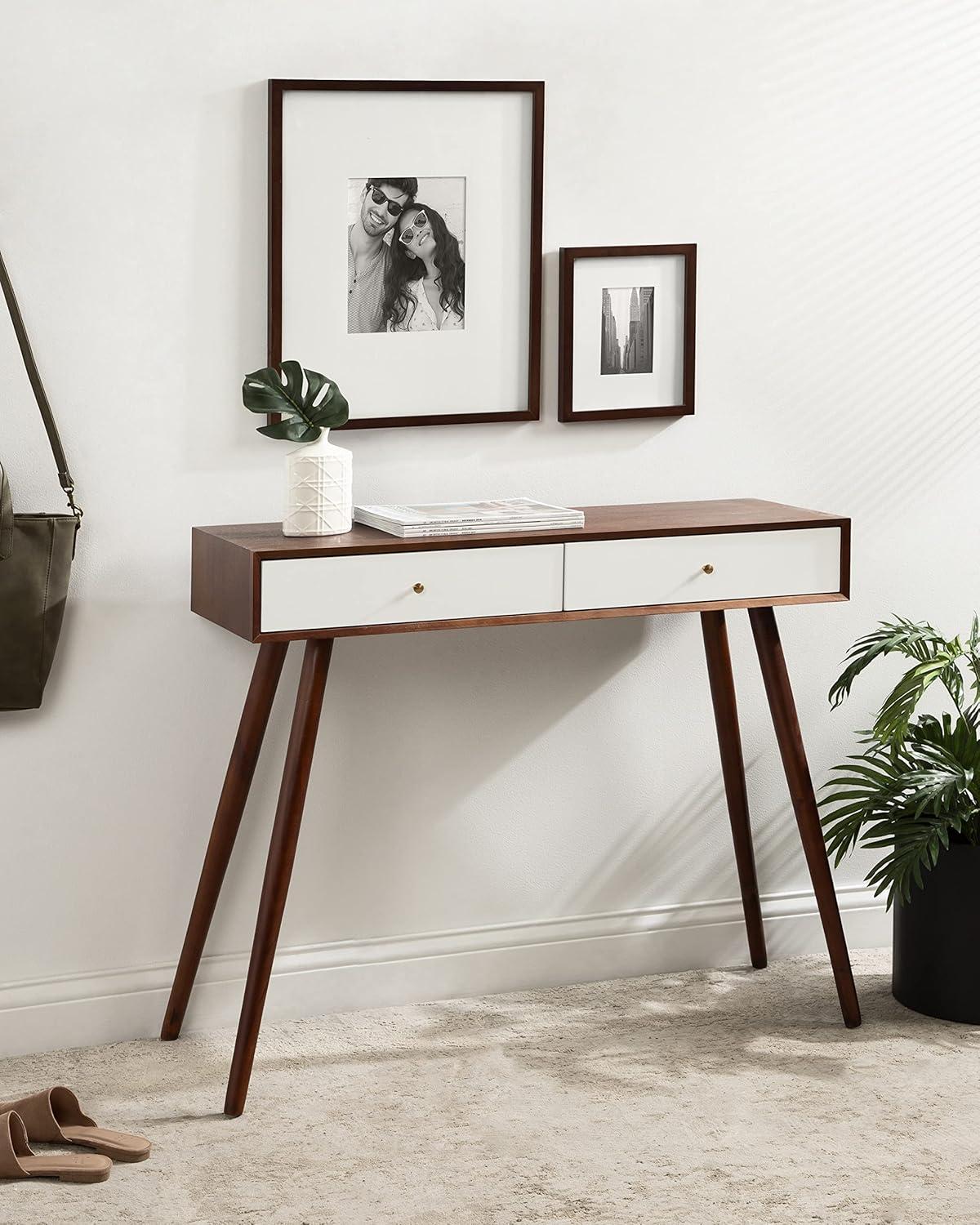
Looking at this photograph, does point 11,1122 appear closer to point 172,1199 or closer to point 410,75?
point 172,1199

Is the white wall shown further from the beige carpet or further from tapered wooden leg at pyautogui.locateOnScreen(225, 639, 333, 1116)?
tapered wooden leg at pyautogui.locateOnScreen(225, 639, 333, 1116)

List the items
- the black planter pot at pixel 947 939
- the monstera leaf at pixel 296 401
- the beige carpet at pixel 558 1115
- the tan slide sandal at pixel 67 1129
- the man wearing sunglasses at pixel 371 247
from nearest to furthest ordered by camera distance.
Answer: the beige carpet at pixel 558 1115 < the tan slide sandal at pixel 67 1129 < the monstera leaf at pixel 296 401 < the man wearing sunglasses at pixel 371 247 < the black planter pot at pixel 947 939

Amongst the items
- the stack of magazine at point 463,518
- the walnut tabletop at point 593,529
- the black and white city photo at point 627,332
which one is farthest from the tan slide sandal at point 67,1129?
the black and white city photo at point 627,332

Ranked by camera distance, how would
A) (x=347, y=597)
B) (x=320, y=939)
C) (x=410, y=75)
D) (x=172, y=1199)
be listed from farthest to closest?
(x=320, y=939)
(x=410, y=75)
(x=347, y=597)
(x=172, y=1199)

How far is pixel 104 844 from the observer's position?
261cm

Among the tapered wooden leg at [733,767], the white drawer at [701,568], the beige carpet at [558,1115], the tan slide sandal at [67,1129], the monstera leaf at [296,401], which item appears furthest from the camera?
the tapered wooden leg at [733,767]

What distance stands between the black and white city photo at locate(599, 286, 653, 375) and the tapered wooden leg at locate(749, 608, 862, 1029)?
50 cm

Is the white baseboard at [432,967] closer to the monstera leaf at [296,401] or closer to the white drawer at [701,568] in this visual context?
the white drawer at [701,568]

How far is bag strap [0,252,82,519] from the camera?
93.7 inches

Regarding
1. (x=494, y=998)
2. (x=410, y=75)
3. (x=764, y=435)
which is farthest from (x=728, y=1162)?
(x=410, y=75)

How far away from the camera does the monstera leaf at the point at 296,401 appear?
2352 mm

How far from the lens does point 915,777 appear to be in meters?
2.67

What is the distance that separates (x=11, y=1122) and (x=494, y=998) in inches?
37.1

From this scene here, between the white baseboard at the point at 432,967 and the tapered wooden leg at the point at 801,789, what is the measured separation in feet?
1.09
